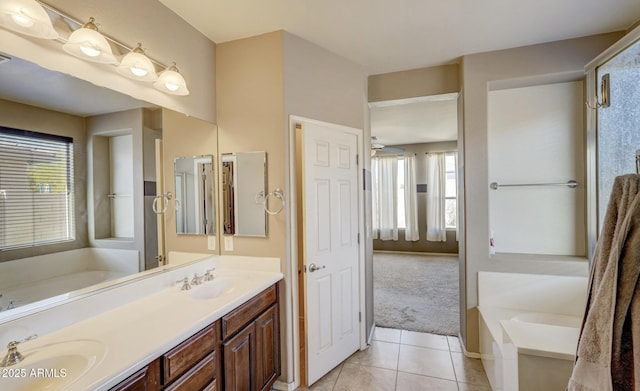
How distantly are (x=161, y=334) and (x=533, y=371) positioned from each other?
1958 millimetres

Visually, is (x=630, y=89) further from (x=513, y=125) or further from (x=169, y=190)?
(x=169, y=190)

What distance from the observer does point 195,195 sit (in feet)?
7.12

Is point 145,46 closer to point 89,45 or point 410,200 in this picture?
point 89,45

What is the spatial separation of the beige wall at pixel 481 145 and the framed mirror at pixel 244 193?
184 centimetres

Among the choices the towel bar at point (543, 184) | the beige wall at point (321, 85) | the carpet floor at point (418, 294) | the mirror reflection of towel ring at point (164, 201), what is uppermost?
the beige wall at point (321, 85)

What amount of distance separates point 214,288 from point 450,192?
5896mm

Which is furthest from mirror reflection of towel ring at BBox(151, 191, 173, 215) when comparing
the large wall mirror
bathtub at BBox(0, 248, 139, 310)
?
bathtub at BBox(0, 248, 139, 310)

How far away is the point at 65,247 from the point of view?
1354 millimetres

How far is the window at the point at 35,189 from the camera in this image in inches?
44.4

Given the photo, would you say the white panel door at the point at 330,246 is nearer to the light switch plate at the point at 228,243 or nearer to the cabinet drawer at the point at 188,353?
the light switch plate at the point at 228,243

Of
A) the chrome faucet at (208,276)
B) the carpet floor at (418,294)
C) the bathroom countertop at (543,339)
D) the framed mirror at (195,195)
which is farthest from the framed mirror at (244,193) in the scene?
the carpet floor at (418,294)

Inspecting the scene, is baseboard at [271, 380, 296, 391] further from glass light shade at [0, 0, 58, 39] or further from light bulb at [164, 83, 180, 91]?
glass light shade at [0, 0, 58, 39]

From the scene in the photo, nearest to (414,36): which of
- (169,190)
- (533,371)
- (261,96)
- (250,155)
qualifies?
(261,96)

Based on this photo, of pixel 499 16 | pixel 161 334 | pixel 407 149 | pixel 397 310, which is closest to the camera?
pixel 161 334
